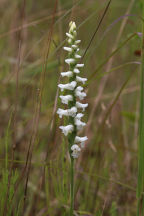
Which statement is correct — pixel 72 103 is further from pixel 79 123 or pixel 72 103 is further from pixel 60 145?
pixel 60 145

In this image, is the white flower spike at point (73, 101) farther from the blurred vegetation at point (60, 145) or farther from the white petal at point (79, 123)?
the blurred vegetation at point (60, 145)

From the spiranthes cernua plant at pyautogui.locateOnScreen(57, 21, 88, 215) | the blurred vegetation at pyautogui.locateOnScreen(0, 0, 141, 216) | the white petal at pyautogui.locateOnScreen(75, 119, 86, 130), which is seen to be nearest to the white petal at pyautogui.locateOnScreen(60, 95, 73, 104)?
the spiranthes cernua plant at pyautogui.locateOnScreen(57, 21, 88, 215)

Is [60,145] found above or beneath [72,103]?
beneath

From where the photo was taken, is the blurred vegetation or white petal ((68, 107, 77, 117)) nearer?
white petal ((68, 107, 77, 117))

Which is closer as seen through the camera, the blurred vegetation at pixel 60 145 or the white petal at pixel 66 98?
the white petal at pixel 66 98

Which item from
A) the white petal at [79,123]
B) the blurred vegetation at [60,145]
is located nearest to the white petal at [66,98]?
the white petal at [79,123]

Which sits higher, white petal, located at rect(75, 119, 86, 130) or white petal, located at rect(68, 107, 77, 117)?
white petal, located at rect(68, 107, 77, 117)

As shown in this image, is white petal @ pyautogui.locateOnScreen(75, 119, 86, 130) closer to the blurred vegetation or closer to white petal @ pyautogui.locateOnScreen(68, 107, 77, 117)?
white petal @ pyautogui.locateOnScreen(68, 107, 77, 117)

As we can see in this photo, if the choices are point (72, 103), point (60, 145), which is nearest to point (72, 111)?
point (72, 103)

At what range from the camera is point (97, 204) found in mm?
2498

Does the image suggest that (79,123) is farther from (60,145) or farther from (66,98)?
(60,145)

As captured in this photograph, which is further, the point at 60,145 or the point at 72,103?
the point at 60,145

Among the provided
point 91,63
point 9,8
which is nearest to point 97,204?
point 91,63

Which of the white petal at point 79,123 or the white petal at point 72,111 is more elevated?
the white petal at point 72,111
